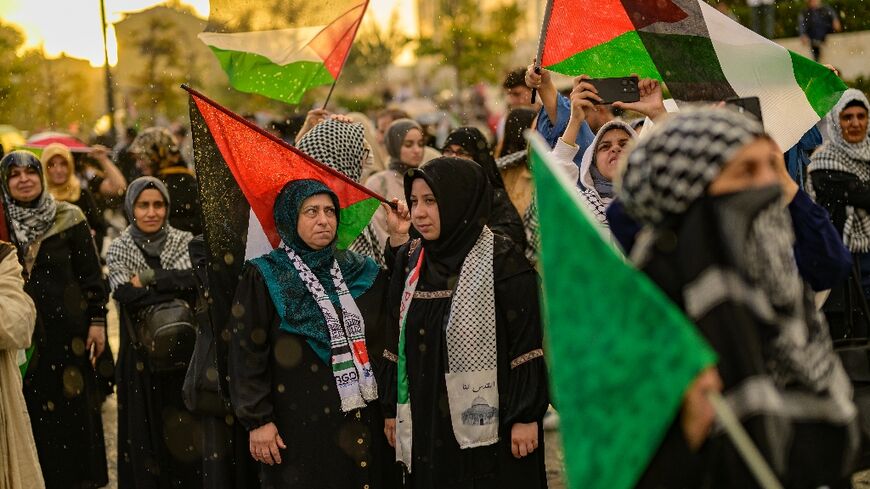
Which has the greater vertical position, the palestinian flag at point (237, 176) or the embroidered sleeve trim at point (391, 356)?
the palestinian flag at point (237, 176)

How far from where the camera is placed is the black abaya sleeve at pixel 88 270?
788 centimetres

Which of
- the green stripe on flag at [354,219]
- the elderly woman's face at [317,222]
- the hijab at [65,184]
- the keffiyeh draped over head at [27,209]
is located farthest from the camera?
the hijab at [65,184]

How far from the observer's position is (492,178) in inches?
293

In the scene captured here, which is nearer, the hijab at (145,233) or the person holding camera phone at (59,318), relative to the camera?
the hijab at (145,233)

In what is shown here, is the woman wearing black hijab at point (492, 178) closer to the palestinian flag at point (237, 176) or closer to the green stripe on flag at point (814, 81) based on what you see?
the palestinian flag at point (237, 176)

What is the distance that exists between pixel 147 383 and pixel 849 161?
444 cm

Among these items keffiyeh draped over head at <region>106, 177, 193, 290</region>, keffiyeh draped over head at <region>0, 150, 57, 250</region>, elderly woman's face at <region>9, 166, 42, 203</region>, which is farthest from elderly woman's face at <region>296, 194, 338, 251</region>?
elderly woman's face at <region>9, 166, 42, 203</region>

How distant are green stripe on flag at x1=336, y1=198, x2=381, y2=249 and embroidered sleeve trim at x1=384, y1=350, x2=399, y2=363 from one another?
0.76 metres

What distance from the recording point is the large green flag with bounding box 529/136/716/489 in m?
2.75

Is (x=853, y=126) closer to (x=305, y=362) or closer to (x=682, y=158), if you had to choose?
(x=305, y=362)

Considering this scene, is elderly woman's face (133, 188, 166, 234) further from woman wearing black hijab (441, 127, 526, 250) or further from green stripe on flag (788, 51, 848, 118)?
green stripe on flag (788, 51, 848, 118)

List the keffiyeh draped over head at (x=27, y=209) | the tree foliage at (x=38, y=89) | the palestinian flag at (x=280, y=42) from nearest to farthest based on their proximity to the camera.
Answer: the keffiyeh draped over head at (x=27, y=209), the palestinian flag at (x=280, y=42), the tree foliage at (x=38, y=89)

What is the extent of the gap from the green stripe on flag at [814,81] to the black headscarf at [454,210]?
161cm

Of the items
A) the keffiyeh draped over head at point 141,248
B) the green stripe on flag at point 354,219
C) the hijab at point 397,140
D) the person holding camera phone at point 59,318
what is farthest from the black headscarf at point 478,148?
the person holding camera phone at point 59,318
